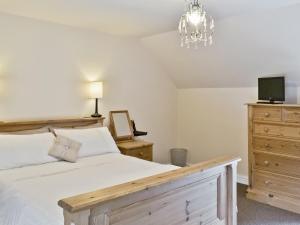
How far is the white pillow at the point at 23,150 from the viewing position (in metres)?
2.62

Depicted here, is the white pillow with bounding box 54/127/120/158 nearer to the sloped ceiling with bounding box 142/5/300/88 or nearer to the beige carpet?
the beige carpet

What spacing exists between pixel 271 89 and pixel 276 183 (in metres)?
1.18

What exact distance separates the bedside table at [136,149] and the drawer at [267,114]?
1.49 m

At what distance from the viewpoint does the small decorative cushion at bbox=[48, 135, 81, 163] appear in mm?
2895

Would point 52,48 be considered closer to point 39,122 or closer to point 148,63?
point 39,122

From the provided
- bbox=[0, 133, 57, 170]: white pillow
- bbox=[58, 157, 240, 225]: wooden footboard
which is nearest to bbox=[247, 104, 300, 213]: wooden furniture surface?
bbox=[58, 157, 240, 225]: wooden footboard

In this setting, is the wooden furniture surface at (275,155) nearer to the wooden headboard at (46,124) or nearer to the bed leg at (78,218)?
the wooden headboard at (46,124)

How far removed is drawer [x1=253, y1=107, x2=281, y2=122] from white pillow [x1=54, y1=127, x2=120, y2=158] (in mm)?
1857

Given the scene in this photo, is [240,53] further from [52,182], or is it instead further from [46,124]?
[52,182]

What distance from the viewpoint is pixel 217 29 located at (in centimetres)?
359

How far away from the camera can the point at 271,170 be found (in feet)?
11.4

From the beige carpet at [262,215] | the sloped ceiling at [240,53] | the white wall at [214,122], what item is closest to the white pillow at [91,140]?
the beige carpet at [262,215]

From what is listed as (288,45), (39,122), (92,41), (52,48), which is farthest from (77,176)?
(288,45)

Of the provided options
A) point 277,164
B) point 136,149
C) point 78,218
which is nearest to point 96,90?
point 136,149
